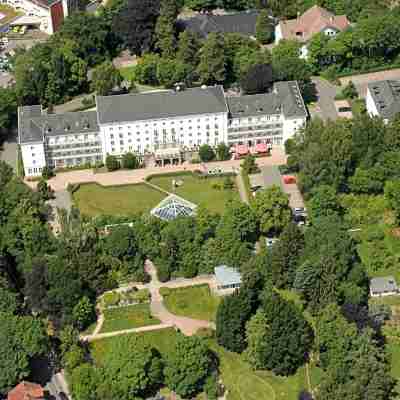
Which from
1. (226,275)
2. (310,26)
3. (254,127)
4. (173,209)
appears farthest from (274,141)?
(226,275)

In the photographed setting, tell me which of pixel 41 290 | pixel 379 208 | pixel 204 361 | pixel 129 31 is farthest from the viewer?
pixel 129 31

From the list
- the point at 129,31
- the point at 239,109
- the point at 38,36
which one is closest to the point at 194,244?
the point at 239,109

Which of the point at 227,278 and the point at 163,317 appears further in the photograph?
the point at 227,278

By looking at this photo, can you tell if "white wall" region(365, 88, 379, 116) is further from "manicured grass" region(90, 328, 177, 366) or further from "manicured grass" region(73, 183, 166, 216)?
"manicured grass" region(90, 328, 177, 366)

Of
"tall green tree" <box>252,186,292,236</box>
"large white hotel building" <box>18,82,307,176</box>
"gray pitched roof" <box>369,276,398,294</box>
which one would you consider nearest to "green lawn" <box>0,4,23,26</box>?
"large white hotel building" <box>18,82,307,176</box>

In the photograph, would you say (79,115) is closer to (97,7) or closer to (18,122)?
(18,122)

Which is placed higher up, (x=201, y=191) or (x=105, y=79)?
(x=105, y=79)

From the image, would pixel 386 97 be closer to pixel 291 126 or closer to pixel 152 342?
pixel 291 126

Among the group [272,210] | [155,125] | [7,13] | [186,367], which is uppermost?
[7,13]
